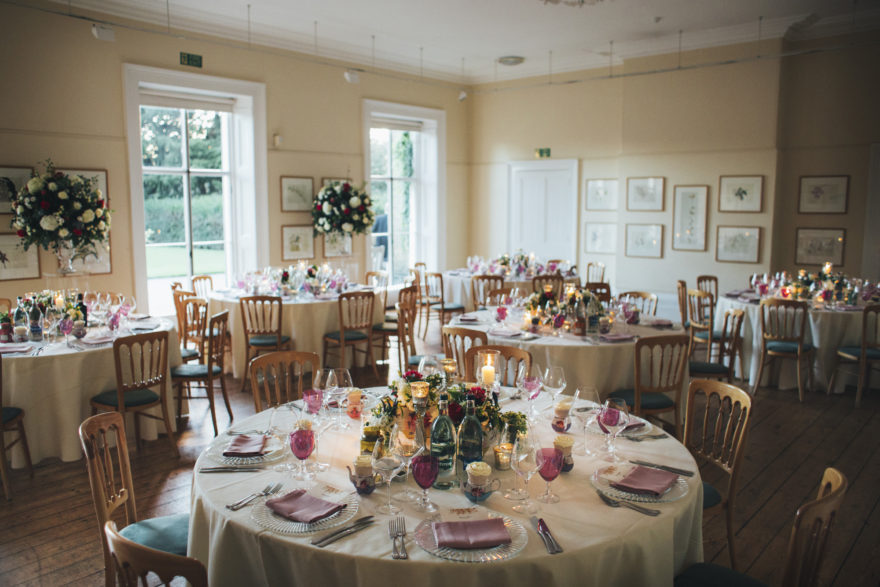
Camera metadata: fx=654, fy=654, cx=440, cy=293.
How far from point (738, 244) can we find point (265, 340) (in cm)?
686

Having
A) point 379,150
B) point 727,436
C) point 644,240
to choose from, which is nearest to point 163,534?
point 727,436

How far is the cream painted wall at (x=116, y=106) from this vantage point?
6.98 meters

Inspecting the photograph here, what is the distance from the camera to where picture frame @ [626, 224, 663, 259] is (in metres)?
10.3

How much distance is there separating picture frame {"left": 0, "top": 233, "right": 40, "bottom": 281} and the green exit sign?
9.55ft

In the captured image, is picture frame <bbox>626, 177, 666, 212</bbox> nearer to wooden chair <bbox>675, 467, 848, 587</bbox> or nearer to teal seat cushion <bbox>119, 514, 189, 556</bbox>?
wooden chair <bbox>675, 467, 848, 587</bbox>

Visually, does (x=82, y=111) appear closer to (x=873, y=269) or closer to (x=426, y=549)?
(x=426, y=549)

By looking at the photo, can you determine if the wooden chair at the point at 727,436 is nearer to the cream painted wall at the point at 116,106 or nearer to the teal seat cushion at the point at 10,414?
the teal seat cushion at the point at 10,414

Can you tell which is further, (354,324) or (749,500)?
(354,324)

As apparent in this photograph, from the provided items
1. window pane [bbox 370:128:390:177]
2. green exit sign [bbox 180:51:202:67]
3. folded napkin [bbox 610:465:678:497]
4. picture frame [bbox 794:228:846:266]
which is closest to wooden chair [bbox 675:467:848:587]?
folded napkin [bbox 610:465:678:497]

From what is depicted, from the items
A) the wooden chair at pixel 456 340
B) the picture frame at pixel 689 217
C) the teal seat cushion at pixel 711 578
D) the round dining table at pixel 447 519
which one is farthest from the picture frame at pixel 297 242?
the teal seat cushion at pixel 711 578

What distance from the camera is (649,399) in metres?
4.90

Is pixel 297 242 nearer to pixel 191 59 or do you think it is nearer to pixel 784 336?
pixel 191 59

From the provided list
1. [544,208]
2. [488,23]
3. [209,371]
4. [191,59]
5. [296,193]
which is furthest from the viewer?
[544,208]

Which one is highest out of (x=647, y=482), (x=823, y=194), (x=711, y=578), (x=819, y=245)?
(x=823, y=194)
